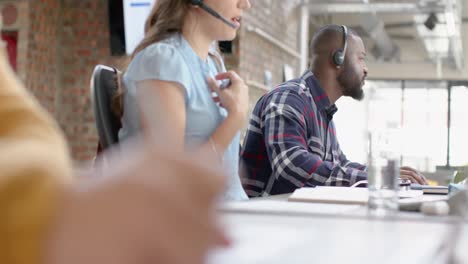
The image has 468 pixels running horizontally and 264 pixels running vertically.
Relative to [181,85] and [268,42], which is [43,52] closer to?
[268,42]

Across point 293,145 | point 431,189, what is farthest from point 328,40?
point 431,189

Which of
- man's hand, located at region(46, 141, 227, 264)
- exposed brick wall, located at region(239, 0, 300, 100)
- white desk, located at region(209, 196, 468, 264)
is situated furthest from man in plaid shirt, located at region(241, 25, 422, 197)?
exposed brick wall, located at region(239, 0, 300, 100)

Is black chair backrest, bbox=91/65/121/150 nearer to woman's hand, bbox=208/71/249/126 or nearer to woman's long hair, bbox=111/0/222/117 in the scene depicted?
woman's long hair, bbox=111/0/222/117

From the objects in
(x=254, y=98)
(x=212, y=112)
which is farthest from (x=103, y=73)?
(x=254, y=98)

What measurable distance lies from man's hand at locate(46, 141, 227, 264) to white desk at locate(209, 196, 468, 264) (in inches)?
6.4

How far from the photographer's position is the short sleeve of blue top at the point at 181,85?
66.8 inches

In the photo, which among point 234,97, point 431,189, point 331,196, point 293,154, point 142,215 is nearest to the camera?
point 142,215

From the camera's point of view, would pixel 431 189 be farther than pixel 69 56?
No

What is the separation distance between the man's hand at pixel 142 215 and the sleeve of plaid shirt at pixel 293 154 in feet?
6.14

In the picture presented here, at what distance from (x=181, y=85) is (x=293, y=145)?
61 cm

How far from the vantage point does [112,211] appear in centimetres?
25

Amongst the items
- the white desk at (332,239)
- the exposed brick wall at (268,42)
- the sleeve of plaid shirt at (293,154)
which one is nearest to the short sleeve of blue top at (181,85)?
the sleeve of plaid shirt at (293,154)

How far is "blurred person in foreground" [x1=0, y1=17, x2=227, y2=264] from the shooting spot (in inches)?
9.6

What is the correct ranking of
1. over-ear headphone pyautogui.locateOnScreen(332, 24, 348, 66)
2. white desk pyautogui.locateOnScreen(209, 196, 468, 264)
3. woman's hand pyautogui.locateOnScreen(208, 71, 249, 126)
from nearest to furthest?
white desk pyautogui.locateOnScreen(209, 196, 468, 264)
woman's hand pyautogui.locateOnScreen(208, 71, 249, 126)
over-ear headphone pyautogui.locateOnScreen(332, 24, 348, 66)
